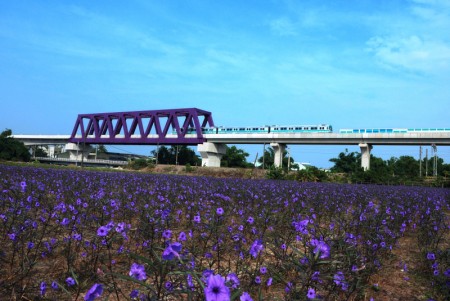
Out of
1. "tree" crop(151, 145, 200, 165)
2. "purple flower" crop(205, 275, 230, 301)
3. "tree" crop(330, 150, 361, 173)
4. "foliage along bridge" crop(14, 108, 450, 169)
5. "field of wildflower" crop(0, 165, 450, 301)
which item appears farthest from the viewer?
"tree" crop(151, 145, 200, 165)

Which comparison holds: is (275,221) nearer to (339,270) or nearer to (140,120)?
(339,270)

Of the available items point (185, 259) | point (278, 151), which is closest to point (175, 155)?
point (278, 151)

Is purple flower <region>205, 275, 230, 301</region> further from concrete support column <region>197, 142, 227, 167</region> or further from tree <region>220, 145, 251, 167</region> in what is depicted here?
tree <region>220, 145, 251, 167</region>

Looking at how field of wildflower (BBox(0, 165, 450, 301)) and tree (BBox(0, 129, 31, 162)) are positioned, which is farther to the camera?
A: tree (BBox(0, 129, 31, 162))

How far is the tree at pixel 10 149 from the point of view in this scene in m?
70.0

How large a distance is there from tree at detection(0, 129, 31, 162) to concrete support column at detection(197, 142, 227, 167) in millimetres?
36467

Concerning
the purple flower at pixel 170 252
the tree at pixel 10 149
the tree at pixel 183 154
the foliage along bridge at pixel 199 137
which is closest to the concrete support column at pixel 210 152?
the foliage along bridge at pixel 199 137

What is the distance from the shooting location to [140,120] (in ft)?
250

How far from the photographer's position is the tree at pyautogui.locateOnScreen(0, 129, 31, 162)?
230ft

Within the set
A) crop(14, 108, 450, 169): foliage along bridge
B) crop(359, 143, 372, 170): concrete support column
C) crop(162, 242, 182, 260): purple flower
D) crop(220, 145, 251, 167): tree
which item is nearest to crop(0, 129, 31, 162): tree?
crop(14, 108, 450, 169): foliage along bridge

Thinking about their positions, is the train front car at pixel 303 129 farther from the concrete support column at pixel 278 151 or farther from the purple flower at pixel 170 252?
the purple flower at pixel 170 252

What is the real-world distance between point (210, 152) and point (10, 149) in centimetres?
4076

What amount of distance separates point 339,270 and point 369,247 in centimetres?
186

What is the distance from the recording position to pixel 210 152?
64125 mm
